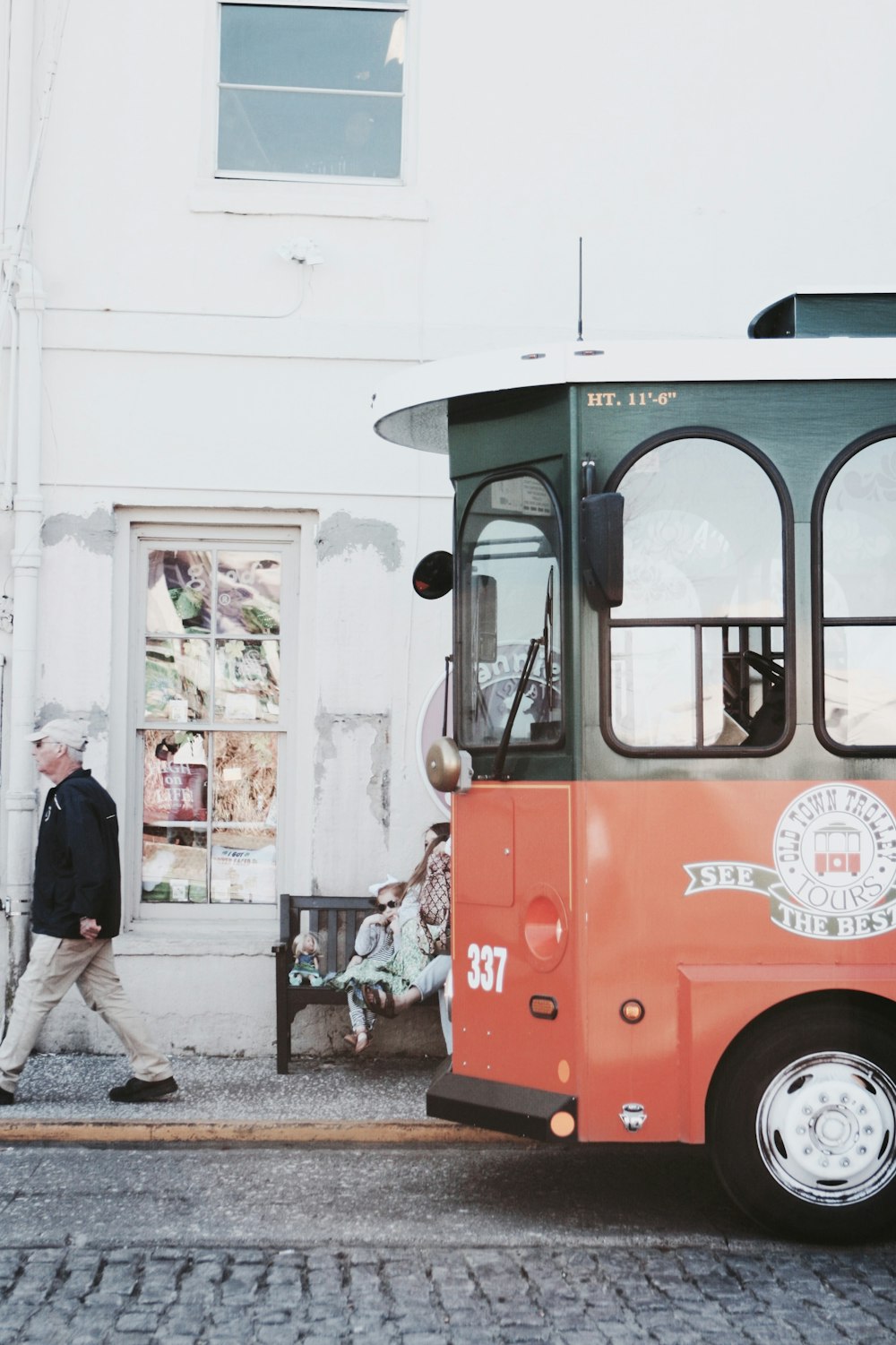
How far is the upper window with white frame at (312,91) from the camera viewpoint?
884cm

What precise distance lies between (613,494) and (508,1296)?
2582 millimetres

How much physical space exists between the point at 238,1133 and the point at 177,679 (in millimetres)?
2942

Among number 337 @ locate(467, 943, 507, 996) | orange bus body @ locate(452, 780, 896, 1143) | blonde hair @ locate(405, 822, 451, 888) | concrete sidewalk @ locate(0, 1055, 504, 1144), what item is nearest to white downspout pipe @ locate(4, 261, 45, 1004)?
concrete sidewalk @ locate(0, 1055, 504, 1144)

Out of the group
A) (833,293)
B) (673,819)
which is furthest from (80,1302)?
(833,293)

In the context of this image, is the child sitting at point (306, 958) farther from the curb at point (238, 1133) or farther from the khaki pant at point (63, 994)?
the curb at point (238, 1133)

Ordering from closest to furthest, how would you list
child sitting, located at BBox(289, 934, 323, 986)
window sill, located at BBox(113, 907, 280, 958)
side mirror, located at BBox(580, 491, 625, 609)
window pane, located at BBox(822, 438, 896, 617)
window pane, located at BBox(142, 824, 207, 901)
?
1. side mirror, located at BBox(580, 491, 625, 609)
2. window pane, located at BBox(822, 438, 896, 617)
3. child sitting, located at BBox(289, 934, 323, 986)
4. window sill, located at BBox(113, 907, 280, 958)
5. window pane, located at BBox(142, 824, 207, 901)

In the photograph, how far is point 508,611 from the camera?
557 cm

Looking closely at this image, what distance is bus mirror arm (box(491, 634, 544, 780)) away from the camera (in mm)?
5414

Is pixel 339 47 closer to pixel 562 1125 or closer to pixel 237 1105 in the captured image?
pixel 237 1105

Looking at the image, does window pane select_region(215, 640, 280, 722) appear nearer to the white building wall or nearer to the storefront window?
the storefront window

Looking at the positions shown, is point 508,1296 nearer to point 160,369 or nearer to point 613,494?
point 613,494

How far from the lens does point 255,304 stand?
859 cm

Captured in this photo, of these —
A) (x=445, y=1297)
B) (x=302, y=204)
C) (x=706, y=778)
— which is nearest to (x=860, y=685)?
(x=706, y=778)

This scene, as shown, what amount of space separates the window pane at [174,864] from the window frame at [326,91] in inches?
149
